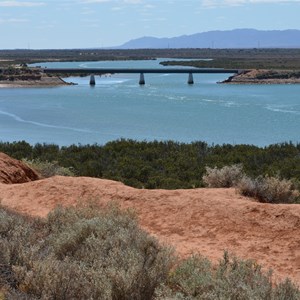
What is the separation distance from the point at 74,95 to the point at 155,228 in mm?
75243

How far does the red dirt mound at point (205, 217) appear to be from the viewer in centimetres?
1003

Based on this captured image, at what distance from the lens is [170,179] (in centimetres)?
2108

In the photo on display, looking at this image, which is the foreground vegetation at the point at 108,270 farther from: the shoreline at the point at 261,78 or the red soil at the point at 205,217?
the shoreline at the point at 261,78

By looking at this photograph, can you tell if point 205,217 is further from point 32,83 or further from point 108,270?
point 32,83

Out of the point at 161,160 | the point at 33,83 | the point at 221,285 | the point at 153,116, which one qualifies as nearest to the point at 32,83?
the point at 33,83

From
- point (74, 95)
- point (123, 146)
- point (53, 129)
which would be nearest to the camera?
point (123, 146)

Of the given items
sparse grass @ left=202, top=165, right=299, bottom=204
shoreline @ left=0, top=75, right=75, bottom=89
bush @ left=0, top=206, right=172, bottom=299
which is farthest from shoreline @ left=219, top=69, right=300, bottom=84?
bush @ left=0, top=206, right=172, bottom=299

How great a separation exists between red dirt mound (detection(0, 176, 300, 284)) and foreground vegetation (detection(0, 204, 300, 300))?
1711mm

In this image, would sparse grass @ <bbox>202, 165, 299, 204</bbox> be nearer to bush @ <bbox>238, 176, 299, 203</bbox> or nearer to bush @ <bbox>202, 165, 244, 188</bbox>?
bush @ <bbox>238, 176, 299, 203</bbox>

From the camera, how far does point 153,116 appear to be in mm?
58625

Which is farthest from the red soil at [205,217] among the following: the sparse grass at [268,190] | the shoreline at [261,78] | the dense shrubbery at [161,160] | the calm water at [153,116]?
the shoreline at [261,78]

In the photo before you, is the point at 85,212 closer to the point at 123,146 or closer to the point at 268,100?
the point at 123,146

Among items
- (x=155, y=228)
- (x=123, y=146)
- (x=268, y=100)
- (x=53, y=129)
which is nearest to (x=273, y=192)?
(x=155, y=228)

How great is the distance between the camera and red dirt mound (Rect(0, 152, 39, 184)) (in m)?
16.8
